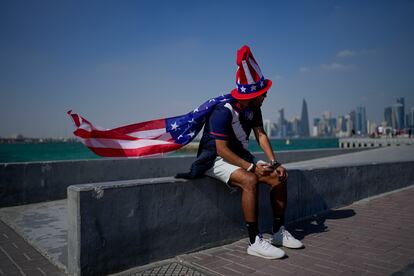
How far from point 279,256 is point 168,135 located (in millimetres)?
2100

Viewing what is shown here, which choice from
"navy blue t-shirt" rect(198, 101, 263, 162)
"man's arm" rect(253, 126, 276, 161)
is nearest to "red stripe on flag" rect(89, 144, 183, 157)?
"navy blue t-shirt" rect(198, 101, 263, 162)

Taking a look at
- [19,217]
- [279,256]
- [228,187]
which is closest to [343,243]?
[279,256]

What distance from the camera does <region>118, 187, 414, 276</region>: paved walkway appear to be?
2.90m

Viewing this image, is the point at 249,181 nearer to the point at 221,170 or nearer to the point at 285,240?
the point at 221,170

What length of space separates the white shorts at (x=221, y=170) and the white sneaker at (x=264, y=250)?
743mm

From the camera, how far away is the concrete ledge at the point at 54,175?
5977 mm

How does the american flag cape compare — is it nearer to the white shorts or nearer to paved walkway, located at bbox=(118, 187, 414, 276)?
the white shorts

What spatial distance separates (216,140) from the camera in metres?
3.45

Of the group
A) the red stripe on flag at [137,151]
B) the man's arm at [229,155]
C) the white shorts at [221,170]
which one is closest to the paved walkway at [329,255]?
the white shorts at [221,170]

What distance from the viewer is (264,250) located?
10.5 ft

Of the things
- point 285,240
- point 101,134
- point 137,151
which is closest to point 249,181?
point 285,240

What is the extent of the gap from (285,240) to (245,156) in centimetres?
109

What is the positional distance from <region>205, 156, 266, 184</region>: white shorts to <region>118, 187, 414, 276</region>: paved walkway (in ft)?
2.80

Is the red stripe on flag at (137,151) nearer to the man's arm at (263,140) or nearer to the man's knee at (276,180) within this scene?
the man's arm at (263,140)
